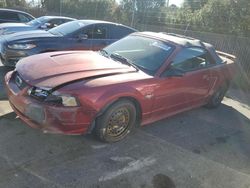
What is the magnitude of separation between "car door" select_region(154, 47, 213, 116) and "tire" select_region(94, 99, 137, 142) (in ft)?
1.70

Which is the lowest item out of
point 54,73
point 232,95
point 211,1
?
point 232,95

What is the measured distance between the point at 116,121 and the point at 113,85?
1.90 feet

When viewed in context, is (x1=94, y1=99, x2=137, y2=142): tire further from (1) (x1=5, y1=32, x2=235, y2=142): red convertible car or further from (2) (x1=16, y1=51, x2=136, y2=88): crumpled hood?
(2) (x1=16, y1=51, x2=136, y2=88): crumpled hood

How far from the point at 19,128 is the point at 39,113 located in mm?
897

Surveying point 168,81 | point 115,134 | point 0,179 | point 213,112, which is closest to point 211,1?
point 213,112

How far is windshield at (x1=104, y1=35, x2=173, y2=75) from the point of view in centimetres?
477

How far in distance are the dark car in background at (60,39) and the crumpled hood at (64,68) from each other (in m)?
2.09

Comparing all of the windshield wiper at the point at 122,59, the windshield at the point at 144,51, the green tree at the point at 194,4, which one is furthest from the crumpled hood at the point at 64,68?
the green tree at the point at 194,4

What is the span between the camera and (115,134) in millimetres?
4352

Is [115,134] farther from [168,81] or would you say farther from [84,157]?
[168,81]

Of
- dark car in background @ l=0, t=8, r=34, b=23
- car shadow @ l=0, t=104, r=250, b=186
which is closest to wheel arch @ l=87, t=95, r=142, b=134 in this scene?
car shadow @ l=0, t=104, r=250, b=186

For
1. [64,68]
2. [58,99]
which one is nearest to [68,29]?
[64,68]

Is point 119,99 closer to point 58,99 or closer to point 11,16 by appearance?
point 58,99

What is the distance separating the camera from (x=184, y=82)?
16.8 ft
